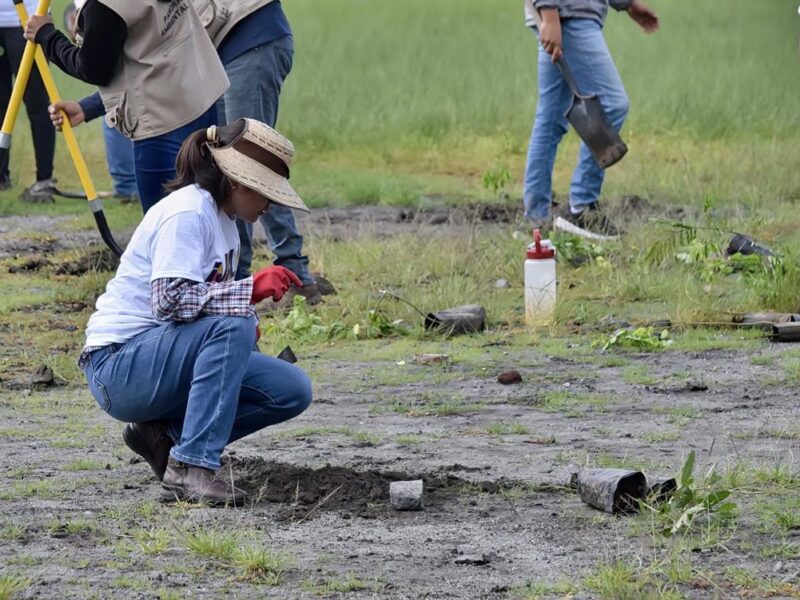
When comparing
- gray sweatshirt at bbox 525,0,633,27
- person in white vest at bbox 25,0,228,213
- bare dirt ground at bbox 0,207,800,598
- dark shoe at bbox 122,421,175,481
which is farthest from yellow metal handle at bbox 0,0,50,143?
dark shoe at bbox 122,421,175,481

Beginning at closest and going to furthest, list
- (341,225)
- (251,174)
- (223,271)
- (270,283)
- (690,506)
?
1. (690,506)
2. (270,283)
3. (251,174)
4. (223,271)
5. (341,225)

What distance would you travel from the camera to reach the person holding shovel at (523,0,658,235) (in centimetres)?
863

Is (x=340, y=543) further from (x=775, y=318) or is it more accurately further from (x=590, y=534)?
(x=775, y=318)

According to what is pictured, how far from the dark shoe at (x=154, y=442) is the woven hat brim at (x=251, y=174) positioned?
777 millimetres

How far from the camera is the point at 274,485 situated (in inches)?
179

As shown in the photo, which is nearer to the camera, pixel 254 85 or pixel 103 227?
pixel 254 85

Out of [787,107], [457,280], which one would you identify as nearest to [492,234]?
[457,280]

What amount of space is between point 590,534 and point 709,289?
12.2ft

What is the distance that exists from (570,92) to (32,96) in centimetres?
402

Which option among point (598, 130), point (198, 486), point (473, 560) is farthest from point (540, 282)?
point (473, 560)

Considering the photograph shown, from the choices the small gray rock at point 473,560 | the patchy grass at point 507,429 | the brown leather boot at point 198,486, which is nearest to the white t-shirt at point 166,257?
the brown leather boot at point 198,486

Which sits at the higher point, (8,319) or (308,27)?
(308,27)

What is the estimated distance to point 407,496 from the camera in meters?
4.31

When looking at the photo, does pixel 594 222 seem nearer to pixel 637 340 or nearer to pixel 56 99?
pixel 637 340
